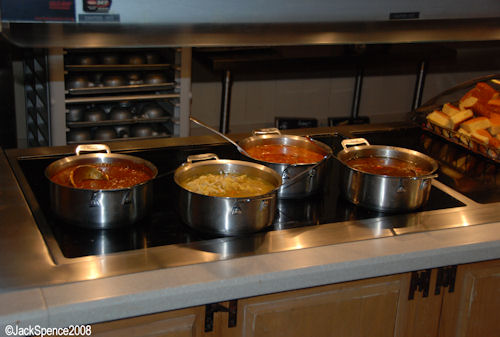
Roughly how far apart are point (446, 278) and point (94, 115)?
1984 millimetres

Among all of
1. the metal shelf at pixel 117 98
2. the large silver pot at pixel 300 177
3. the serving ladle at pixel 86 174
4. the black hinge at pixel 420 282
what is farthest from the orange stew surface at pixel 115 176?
the metal shelf at pixel 117 98

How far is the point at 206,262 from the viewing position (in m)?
1.29

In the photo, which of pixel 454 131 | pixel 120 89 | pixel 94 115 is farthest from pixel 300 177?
pixel 94 115

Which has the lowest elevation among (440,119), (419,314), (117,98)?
(419,314)

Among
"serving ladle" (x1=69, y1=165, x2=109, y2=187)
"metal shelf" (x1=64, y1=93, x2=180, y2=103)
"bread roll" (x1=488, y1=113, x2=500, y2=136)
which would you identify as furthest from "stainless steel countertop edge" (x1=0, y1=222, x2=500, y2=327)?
"metal shelf" (x1=64, y1=93, x2=180, y2=103)

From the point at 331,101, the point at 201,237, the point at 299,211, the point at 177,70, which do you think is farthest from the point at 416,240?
the point at 331,101

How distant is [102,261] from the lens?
4.13 ft

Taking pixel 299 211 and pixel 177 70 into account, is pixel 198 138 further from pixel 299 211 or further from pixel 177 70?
pixel 177 70

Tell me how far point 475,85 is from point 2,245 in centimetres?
166

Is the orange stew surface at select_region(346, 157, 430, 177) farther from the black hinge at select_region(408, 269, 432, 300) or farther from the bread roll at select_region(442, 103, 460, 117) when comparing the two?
the bread roll at select_region(442, 103, 460, 117)

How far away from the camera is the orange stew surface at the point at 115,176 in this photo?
144cm

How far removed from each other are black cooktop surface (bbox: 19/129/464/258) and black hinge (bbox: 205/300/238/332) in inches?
6.4

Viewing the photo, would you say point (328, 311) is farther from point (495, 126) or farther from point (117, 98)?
point (117, 98)

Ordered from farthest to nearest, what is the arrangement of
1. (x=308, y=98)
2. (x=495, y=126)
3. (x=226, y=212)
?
(x=308, y=98)
(x=495, y=126)
(x=226, y=212)
